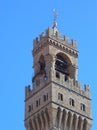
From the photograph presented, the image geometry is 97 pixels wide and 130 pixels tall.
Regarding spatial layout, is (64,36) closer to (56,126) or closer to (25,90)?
(25,90)

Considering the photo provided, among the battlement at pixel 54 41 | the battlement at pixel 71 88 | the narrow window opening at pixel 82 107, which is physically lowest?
the narrow window opening at pixel 82 107

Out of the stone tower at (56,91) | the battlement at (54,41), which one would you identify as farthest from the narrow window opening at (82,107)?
the battlement at (54,41)

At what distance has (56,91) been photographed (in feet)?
213

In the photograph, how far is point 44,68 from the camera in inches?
2726

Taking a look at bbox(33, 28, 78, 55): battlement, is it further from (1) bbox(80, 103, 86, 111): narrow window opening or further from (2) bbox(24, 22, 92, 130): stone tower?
(1) bbox(80, 103, 86, 111): narrow window opening

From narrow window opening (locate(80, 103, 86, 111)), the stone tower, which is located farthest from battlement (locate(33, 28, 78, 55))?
narrow window opening (locate(80, 103, 86, 111))

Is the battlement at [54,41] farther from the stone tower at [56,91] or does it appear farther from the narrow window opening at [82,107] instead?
the narrow window opening at [82,107]

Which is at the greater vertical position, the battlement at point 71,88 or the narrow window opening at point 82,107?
the battlement at point 71,88

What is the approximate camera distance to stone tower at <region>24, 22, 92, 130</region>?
6431 cm

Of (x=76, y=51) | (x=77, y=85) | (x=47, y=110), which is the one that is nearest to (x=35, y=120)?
(x=47, y=110)

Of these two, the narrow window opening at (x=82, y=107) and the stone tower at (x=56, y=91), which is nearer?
the stone tower at (x=56, y=91)

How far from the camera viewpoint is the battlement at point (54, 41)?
69562 millimetres

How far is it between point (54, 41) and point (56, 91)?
23.6 ft

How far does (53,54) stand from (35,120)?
808cm
